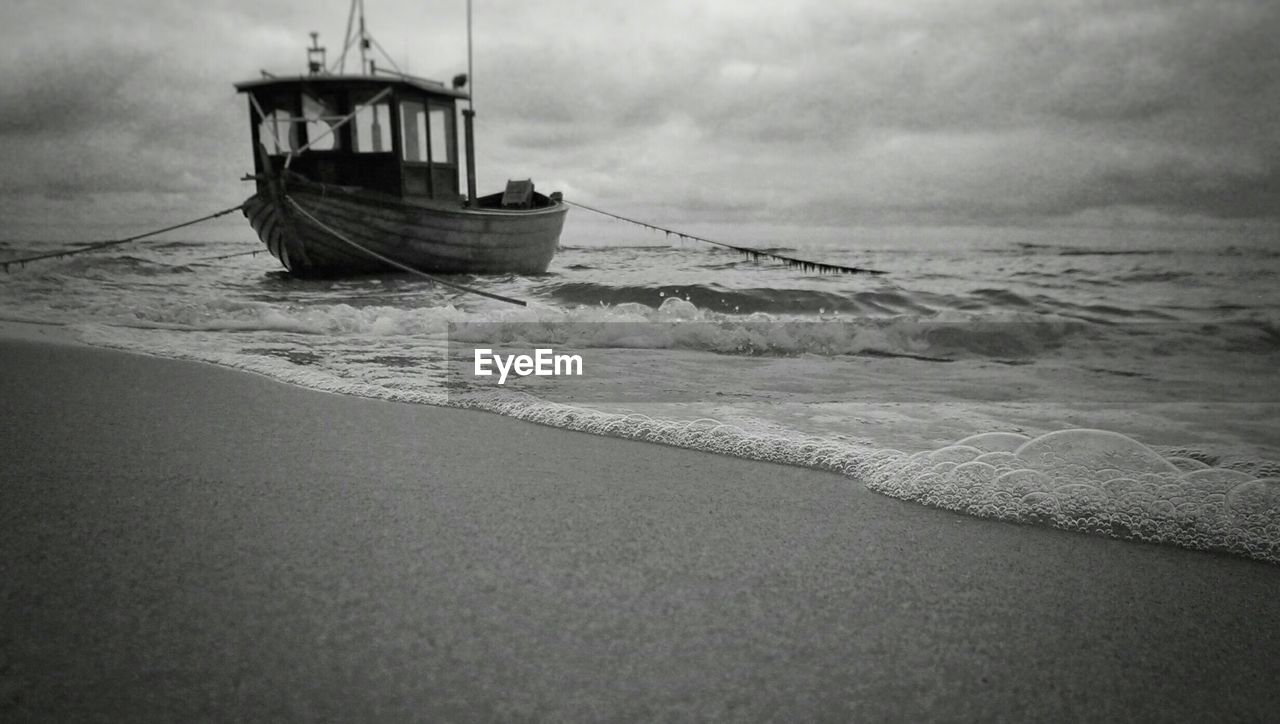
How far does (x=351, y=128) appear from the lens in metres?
9.73

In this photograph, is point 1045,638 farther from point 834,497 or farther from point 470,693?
point 470,693

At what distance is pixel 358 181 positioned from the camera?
31.8 ft

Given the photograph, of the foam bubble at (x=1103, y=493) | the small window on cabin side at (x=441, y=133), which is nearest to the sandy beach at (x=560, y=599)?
the foam bubble at (x=1103, y=493)

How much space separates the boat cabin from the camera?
9.32 metres

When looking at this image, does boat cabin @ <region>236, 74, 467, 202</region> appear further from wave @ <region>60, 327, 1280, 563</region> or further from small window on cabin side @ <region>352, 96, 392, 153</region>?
wave @ <region>60, 327, 1280, 563</region>

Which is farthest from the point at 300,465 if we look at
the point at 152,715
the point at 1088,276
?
the point at 1088,276

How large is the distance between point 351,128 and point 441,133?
127cm

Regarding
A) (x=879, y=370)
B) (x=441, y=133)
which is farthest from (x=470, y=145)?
(x=879, y=370)

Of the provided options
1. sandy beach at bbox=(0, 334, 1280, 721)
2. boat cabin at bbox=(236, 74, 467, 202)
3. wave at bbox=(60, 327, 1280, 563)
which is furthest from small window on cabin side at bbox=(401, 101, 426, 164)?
sandy beach at bbox=(0, 334, 1280, 721)

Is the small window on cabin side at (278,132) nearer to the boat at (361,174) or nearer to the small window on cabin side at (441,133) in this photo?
the boat at (361,174)

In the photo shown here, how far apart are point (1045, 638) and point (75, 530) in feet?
5.37

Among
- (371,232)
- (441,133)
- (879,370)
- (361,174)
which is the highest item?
(441,133)

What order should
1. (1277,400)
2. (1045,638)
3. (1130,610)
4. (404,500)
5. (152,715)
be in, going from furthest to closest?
(1277,400)
(404,500)
(1130,610)
(1045,638)
(152,715)

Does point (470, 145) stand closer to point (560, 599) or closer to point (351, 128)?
point (351, 128)
